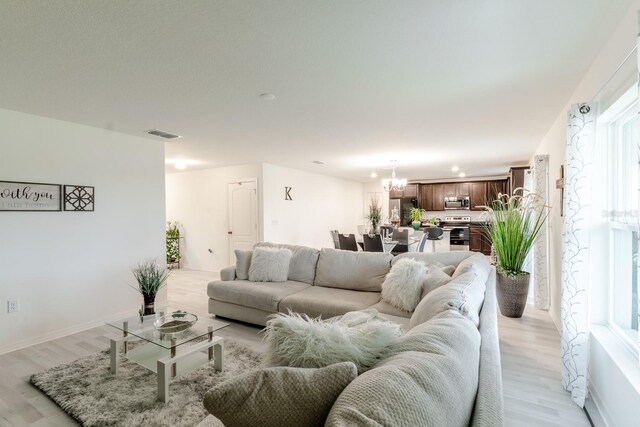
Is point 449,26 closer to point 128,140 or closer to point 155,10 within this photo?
point 155,10

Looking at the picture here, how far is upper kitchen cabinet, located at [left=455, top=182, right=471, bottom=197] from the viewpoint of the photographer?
32.3 ft

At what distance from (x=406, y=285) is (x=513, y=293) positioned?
76.8 inches

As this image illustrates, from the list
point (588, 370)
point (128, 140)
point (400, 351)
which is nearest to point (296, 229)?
point (128, 140)

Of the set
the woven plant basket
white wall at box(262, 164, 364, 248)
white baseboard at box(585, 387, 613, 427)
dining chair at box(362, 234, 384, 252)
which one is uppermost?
white wall at box(262, 164, 364, 248)

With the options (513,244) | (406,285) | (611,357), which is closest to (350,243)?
(513,244)

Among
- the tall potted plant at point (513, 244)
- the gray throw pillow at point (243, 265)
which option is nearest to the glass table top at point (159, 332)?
the gray throw pillow at point (243, 265)

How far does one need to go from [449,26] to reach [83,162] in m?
4.11

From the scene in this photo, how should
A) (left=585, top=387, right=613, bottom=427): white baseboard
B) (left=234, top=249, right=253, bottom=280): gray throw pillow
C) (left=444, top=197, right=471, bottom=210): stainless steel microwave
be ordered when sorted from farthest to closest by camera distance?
(left=444, top=197, right=471, bottom=210): stainless steel microwave, (left=234, top=249, right=253, bottom=280): gray throw pillow, (left=585, top=387, right=613, bottom=427): white baseboard

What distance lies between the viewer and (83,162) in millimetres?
3730

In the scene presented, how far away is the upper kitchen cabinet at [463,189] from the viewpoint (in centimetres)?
985

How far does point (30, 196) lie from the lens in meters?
3.29

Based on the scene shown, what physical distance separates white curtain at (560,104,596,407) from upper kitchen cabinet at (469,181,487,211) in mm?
8111

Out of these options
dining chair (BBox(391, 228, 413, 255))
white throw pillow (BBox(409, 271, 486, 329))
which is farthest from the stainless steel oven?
white throw pillow (BBox(409, 271, 486, 329))

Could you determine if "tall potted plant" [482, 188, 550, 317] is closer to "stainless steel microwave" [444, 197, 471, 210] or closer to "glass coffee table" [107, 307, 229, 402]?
"glass coffee table" [107, 307, 229, 402]
